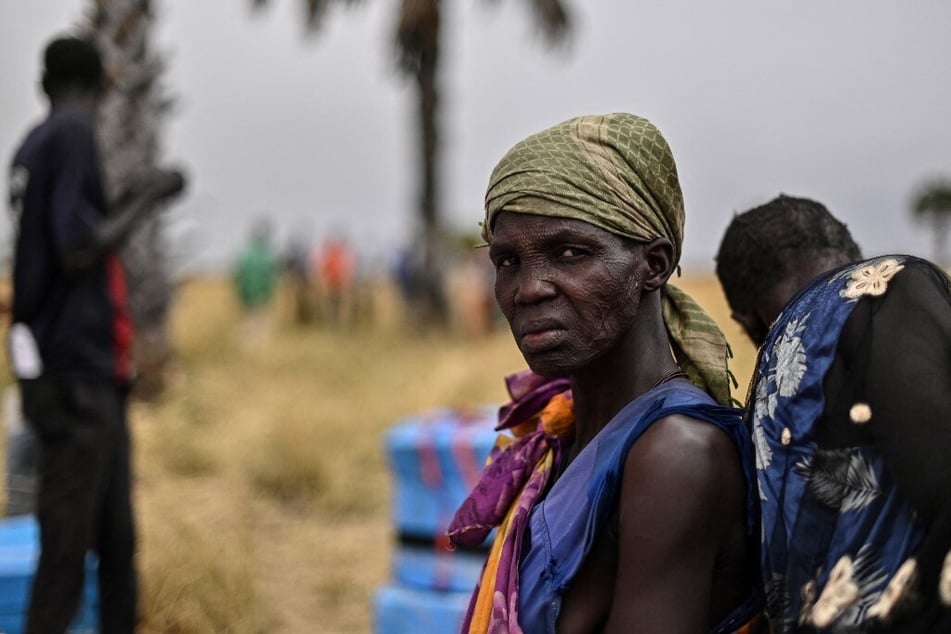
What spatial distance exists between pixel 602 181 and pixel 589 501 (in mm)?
486

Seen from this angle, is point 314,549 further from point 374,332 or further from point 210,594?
point 374,332

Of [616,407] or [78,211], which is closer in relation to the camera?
[616,407]

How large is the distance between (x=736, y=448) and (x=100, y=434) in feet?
7.04

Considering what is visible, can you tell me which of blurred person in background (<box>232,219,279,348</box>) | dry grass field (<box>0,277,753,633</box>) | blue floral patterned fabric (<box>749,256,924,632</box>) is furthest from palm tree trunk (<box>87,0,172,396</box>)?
blue floral patterned fabric (<box>749,256,924,632</box>)

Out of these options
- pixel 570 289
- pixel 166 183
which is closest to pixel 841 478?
pixel 570 289

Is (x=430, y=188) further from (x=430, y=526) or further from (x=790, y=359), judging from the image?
(x=790, y=359)

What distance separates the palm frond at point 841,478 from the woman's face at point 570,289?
39 centimetres

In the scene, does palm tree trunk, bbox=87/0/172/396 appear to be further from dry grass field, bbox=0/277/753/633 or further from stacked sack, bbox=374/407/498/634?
stacked sack, bbox=374/407/498/634

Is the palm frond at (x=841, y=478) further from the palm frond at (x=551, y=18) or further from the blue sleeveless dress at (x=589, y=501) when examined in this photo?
the palm frond at (x=551, y=18)

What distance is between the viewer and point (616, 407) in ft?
5.94

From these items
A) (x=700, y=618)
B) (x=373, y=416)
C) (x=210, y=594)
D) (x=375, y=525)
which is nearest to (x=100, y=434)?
(x=210, y=594)

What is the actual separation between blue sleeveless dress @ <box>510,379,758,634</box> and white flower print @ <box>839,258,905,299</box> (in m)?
0.29

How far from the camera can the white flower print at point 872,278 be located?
1.44 metres

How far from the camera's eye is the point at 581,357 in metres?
1.73
